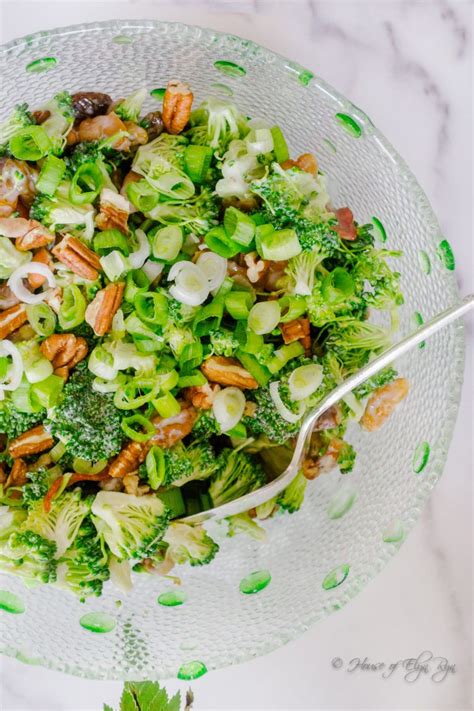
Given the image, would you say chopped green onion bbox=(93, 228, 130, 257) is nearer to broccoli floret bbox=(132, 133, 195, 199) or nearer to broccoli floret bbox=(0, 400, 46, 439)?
broccoli floret bbox=(132, 133, 195, 199)

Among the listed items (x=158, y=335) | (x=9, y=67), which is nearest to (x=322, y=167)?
(x=158, y=335)

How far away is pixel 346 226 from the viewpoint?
2.10 m

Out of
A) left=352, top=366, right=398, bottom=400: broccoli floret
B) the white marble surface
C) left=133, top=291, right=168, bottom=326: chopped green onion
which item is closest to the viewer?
left=133, top=291, right=168, bottom=326: chopped green onion

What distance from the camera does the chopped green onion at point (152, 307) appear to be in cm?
193

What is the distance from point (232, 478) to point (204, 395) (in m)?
0.28

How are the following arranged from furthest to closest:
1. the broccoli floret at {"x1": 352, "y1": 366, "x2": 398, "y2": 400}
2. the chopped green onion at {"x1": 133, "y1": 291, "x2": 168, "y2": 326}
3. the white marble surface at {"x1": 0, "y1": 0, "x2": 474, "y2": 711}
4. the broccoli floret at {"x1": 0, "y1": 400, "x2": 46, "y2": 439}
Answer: the white marble surface at {"x1": 0, "y1": 0, "x2": 474, "y2": 711}
the broccoli floret at {"x1": 352, "y1": 366, "x2": 398, "y2": 400}
the broccoli floret at {"x1": 0, "y1": 400, "x2": 46, "y2": 439}
the chopped green onion at {"x1": 133, "y1": 291, "x2": 168, "y2": 326}

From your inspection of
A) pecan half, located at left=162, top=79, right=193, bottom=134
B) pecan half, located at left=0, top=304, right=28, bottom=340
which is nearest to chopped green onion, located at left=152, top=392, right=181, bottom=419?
pecan half, located at left=0, top=304, right=28, bottom=340

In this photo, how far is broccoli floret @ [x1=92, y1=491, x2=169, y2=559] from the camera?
1.96 meters

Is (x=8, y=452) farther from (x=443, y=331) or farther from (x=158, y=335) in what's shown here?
(x=443, y=331)

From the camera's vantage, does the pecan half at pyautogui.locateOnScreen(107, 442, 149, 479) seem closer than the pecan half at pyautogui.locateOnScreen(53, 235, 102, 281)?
No

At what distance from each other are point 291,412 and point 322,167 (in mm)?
824

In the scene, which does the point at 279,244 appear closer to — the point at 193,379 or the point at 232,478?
the point at 193,379

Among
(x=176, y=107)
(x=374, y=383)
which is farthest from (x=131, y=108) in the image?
(x=374, y=383)

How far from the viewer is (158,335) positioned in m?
1.96
